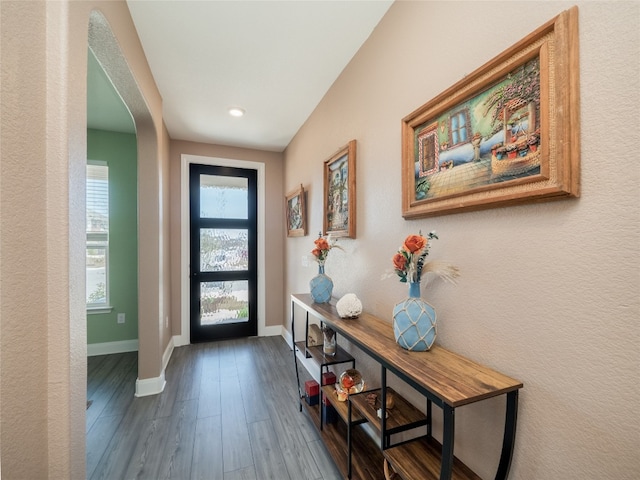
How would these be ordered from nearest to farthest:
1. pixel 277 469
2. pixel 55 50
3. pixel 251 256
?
pixel 55 50 → pixel 277 469 → pixel 251 256

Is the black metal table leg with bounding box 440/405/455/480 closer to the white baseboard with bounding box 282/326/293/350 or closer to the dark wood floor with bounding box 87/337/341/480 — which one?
the dark wood floor with bounding box 87/337/341/480

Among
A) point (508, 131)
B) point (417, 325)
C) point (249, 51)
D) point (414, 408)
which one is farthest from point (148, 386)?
point (508, 131)

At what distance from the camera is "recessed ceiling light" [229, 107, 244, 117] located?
2.67m

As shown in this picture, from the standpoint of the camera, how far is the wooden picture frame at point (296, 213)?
289 cm

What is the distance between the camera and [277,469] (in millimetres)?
1584

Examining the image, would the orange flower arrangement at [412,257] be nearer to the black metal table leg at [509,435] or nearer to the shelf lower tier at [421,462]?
the black metal table leg at [509,435]

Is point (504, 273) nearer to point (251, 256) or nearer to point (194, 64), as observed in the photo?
point (194, 64)

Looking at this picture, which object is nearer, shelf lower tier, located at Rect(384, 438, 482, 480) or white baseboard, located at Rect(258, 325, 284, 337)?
shelf lower tier, located at Rect(384, 438, 482, 480)

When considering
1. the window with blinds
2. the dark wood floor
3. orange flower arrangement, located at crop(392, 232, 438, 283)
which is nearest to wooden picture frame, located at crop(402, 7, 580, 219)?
orange flower arrangement, located at crop(392, 232, 438, 283)

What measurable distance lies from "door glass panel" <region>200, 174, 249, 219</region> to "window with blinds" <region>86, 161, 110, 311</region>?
1.10 m

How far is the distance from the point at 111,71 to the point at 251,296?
283 centimetres

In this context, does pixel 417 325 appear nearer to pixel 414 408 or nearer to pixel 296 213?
pixel 414 408

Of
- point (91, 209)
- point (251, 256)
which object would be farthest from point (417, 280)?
point (91, 209)

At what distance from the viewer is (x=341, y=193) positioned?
204 cm
